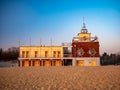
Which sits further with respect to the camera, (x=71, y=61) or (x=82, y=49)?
(x=71, y=61)

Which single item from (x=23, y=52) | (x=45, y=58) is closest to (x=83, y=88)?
(x=45, y=58)

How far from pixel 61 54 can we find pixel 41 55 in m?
4.08

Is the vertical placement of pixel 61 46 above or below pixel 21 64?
above

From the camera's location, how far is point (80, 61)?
36250 millimetres

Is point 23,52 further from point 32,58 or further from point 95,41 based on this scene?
point 95,41

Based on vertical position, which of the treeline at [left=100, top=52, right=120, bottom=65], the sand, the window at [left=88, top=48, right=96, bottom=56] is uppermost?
the window at [left=88, top=48, right=96, bottom=56]

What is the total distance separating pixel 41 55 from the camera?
3628 cm

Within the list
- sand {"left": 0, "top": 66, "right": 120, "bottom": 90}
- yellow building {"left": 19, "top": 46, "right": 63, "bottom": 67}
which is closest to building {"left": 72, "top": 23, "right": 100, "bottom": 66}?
yellow building {"left": 19, "top": 46, "right": 63, "bottom": 67}

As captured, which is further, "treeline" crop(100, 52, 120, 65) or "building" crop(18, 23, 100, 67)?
"treeline" crop(100, 52, 120, 65)

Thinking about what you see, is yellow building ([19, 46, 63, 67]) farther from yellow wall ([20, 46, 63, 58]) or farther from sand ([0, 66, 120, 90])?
sand ([0, 66, 120, 90])

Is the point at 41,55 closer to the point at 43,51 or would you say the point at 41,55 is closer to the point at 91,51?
the point at 43,51

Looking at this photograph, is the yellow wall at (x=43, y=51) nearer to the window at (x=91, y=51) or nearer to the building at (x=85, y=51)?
the building at (x=85, y=51)

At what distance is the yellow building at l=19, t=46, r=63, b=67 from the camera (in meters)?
36.1

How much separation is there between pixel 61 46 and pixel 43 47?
370cm
